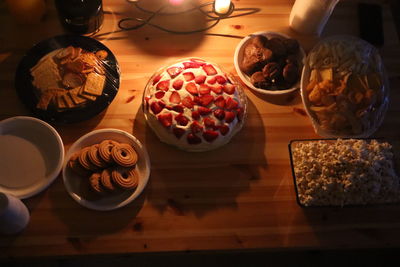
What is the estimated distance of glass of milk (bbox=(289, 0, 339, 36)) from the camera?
61.1 inches

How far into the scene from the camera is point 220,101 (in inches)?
54.9

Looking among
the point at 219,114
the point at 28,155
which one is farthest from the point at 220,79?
the point at 28,155

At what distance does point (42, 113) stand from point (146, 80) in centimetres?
44

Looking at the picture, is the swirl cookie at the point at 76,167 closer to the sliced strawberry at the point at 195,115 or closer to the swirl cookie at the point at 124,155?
the swirl cookie at the point at 124,155

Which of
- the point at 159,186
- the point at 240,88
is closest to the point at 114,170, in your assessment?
the point at 159,186

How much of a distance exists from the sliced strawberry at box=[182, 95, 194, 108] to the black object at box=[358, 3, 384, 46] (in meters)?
0.92

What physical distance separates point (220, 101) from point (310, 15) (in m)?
0.60

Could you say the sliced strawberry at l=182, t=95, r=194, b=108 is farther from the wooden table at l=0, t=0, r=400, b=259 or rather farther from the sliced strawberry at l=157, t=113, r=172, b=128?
the wooden table at l=0, t=0, r=400, b=259

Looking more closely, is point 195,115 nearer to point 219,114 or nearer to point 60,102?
point 219,114

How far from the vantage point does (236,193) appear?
143 centimetres

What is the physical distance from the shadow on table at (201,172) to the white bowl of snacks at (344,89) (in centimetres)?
25

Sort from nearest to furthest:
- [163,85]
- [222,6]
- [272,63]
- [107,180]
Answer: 1. [107,180]
2. [163,85]
3. [272,63]
4. [222,6]

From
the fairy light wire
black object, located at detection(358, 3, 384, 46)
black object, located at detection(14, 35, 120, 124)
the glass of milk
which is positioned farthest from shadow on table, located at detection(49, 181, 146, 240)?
black object, located at detection(358, 3, 384, 46)

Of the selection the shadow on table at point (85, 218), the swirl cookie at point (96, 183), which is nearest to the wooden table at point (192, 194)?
the shadow on table at point (85, 218)
